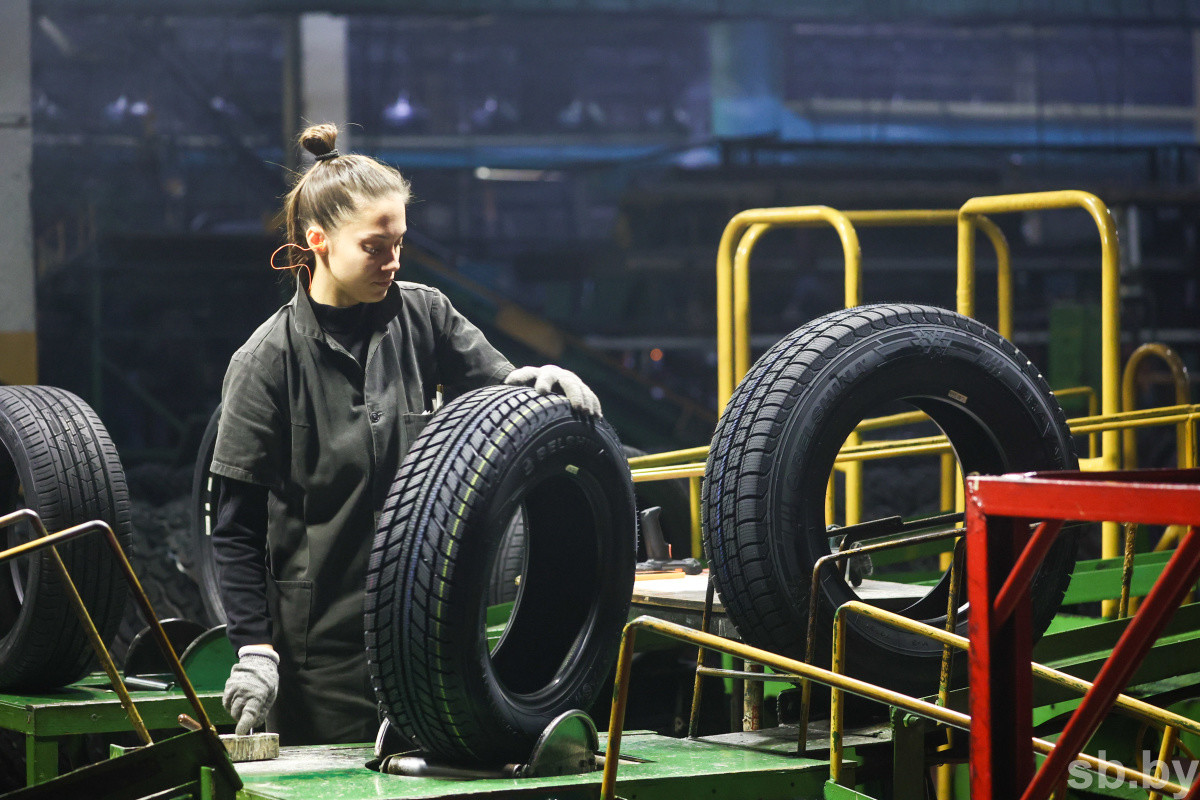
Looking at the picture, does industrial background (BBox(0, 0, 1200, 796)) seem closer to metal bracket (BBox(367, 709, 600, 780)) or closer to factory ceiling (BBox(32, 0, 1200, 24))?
factory ceiling (BBox(32, 0, 1200, 24))

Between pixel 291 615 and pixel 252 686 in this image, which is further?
pixel 291 615

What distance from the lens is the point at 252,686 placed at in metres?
2.11

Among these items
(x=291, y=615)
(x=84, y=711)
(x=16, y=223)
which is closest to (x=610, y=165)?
(x=16, y=223)

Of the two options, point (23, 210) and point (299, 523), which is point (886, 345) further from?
point (23, 210)

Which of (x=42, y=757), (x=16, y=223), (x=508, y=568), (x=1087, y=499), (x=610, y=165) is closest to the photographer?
(x=1087, y=499)

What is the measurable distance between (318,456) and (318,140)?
1.87 feet

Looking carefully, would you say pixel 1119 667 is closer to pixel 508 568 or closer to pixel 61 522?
pixel 61 522

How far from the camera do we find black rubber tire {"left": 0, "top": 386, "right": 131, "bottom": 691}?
3029 mm

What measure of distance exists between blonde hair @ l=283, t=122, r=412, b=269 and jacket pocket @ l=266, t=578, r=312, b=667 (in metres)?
0.56

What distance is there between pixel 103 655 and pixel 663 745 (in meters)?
1.04

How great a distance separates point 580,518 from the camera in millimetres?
2334

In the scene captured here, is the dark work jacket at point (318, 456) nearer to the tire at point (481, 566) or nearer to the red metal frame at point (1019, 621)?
the tire at point (481, 566)

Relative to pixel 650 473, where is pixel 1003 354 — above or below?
above

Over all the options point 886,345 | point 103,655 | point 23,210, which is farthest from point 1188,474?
point 23,210
